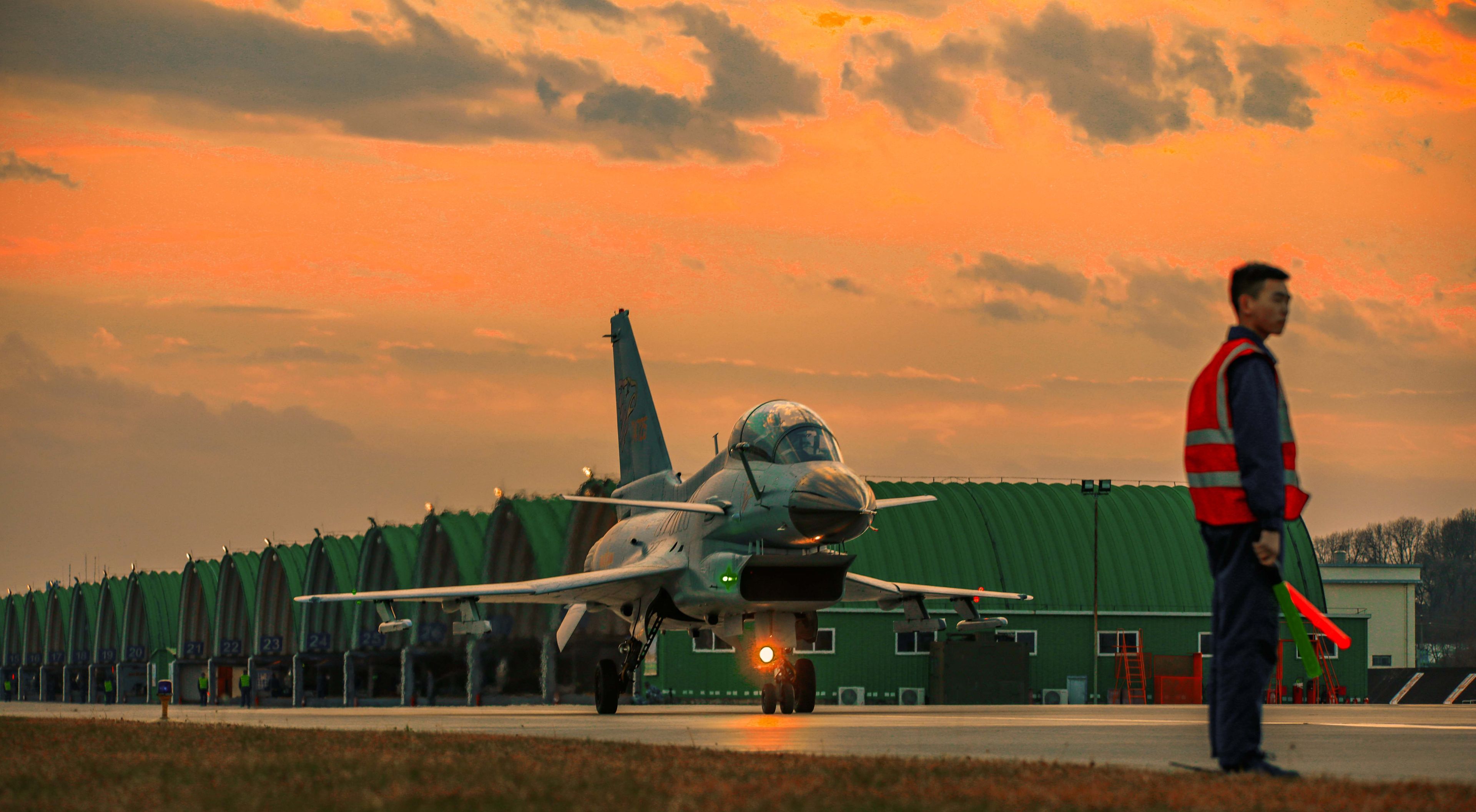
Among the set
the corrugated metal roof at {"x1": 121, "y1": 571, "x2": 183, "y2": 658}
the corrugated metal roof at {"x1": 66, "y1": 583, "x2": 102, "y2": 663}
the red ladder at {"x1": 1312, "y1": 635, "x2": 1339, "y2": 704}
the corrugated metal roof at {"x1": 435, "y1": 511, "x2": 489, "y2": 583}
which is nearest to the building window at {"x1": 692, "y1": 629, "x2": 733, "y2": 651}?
the corrugated metal roof at {"x1": 435, "y1": 511, "x2": 489, "y2": 583}

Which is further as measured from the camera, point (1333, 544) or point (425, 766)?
point (1333, 544)

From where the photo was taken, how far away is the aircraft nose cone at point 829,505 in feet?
80.3

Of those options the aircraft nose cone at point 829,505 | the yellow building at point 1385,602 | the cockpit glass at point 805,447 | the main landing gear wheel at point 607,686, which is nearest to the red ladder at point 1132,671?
the main landing gear wheel at point 607,686

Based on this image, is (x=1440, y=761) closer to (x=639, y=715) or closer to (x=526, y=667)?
(x=639, y=715)

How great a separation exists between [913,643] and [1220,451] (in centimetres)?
4411

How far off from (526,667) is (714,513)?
27.4 m

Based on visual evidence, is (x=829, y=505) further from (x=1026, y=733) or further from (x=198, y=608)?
(x=198, y=608)

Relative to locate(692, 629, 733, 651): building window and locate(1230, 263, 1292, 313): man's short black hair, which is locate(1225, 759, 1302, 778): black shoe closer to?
locate(1230, 263, 1292, 313): man's short black hair

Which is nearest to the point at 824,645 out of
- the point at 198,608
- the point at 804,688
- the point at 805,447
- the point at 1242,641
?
the point at 804,688

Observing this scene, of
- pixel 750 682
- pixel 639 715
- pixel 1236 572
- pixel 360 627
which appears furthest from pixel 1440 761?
pixel 360 627

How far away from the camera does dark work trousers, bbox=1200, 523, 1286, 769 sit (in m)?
8.38

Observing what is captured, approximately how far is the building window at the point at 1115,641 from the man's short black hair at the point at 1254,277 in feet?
153

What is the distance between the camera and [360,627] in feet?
209

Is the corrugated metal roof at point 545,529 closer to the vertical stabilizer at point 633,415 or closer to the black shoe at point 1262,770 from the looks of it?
the vertical stabilizer at point 633,415
